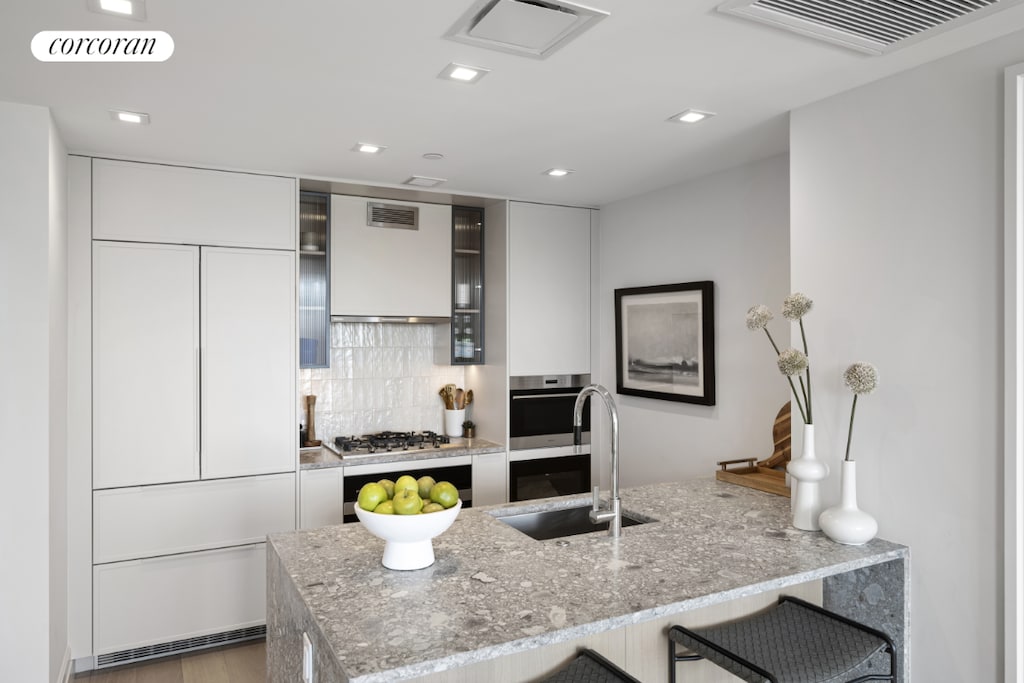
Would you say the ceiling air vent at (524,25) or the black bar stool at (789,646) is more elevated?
the ceiling air vent at (524,25)

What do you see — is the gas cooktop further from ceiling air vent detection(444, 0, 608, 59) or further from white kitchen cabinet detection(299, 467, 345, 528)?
ceiling air vent detection(444, 0, 608, 59)

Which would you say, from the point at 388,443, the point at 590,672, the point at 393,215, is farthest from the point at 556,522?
the point at 393,215

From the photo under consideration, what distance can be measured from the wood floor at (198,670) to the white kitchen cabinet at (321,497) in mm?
691

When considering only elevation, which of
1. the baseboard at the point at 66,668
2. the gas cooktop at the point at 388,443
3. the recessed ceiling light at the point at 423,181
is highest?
the recessed ceiling light at the point at 423,181

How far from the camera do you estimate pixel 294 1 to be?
1.80m

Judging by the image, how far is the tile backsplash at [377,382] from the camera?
4441 mm

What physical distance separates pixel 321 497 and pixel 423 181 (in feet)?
6.10

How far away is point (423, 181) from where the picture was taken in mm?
3873

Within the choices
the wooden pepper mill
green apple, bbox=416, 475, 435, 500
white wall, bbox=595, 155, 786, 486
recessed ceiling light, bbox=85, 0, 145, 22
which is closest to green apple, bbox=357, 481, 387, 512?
green apple, bbox=416, 475, 435, 500

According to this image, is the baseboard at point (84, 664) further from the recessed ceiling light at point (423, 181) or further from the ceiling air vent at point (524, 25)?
the ceiling air vent at point (524, 25)

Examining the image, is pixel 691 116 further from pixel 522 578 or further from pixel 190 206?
pixel 190 206

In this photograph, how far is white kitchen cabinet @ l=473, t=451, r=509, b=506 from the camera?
427 cm

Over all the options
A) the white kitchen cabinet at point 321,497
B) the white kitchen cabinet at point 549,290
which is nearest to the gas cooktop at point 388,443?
the white kitchen cabinet at point 321,497

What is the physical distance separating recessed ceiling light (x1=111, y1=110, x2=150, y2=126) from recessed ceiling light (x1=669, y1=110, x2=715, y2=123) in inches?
83.5
